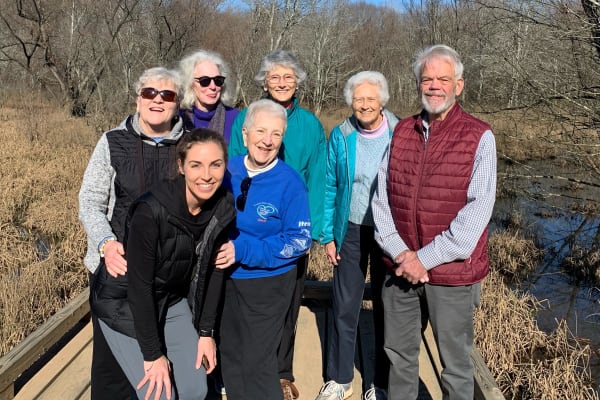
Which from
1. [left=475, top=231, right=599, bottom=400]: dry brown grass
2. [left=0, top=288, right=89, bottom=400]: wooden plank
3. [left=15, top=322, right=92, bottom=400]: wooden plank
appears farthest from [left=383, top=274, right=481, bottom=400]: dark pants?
[left=0, top=288, right=89, bottom=400]: wooden plank

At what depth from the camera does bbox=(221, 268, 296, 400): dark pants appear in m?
2.60

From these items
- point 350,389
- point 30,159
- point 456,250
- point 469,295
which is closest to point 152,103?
point 456,250

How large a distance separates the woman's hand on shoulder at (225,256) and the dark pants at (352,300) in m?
0.95

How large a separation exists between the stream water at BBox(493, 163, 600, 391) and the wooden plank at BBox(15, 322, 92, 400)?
4.76 m

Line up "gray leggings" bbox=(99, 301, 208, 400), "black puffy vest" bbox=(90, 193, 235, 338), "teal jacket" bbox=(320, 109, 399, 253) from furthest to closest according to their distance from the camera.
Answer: "teal jacket" bbox=(320, 109, 399, 253)
"gray leggings" bbox=(99, 301, 208, 400)
"black puffy vest" bbox=(90, 193, 235, 338)

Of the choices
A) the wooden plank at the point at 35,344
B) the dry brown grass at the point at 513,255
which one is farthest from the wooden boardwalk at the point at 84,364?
the dry brown grass at the point at 513,255

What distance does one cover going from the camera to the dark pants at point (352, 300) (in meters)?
3.06

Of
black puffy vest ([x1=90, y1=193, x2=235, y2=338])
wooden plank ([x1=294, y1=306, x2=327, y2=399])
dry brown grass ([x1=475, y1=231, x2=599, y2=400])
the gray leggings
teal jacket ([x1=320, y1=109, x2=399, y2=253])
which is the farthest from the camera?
dry brown grass ([x1=475, y1=231, x2=599, y2=400])

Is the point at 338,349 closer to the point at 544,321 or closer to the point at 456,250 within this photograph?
the point at 456,250

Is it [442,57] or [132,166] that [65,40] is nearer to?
[132,166]

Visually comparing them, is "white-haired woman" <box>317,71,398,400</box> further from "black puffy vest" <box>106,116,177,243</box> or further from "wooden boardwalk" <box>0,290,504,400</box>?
"black puffy vest" <box>106,116,177,243</box>

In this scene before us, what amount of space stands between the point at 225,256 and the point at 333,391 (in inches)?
54.0

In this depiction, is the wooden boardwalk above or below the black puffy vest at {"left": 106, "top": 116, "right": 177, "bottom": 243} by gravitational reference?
below

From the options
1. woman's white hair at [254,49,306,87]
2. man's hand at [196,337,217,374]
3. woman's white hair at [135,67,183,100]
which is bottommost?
man's hand at [196,337,217,374]
